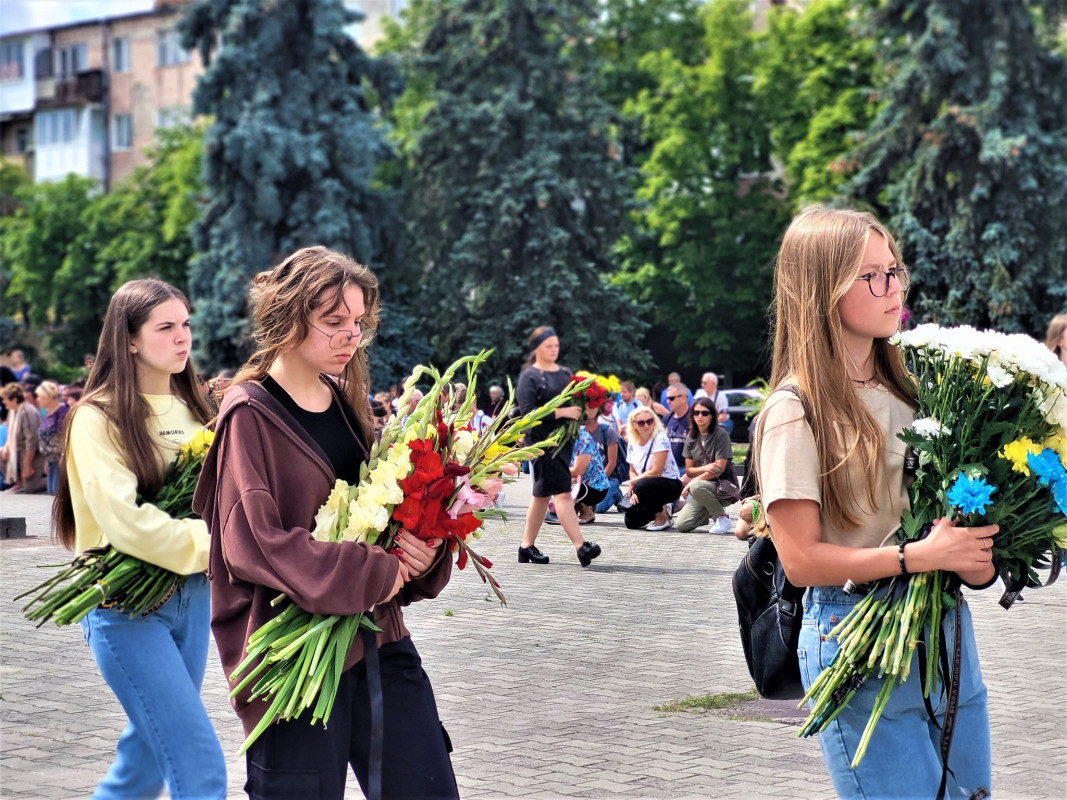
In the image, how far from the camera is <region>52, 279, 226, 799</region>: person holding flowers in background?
3.91m

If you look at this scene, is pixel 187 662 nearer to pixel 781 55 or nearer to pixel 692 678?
pixel 692 678

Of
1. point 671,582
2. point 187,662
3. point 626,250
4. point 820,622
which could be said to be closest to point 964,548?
point 820,622

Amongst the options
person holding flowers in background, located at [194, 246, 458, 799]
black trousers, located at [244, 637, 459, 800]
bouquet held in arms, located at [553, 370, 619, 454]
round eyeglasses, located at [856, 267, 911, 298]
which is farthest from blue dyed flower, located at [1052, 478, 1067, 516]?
bouquet held in arms, located at [553, 370, 619, 454]

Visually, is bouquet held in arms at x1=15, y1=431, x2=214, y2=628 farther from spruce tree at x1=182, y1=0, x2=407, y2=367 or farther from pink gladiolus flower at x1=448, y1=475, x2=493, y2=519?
spruce tree at x1=182, y1=0, x2=407, y2=367

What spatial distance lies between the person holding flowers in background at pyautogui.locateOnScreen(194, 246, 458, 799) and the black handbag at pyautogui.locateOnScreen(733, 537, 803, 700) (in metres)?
0.79

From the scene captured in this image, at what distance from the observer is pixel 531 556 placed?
12.3 metres

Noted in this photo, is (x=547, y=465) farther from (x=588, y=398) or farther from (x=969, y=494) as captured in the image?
(x=969, y=494)

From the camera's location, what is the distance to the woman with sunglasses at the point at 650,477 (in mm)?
15797

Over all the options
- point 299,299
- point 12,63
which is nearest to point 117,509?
point 299,299

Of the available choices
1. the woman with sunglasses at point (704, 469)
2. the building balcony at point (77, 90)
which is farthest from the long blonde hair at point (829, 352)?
the building balcony at point (77, 90)

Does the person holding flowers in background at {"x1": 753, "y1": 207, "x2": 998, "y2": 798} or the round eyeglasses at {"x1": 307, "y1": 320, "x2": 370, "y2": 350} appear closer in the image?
the person holding flowers in background at {"x1": 753, "y1": 207, "x2": 998, "y2": 798}

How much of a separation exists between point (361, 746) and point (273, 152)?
33647mm

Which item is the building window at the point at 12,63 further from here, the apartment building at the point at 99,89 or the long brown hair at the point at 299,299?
the long brown hair at the point at 299,299

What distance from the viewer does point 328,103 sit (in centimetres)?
3712
